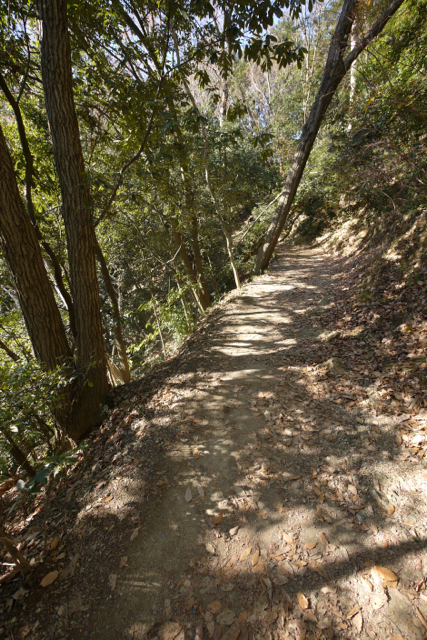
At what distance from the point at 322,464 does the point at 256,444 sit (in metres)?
0.75

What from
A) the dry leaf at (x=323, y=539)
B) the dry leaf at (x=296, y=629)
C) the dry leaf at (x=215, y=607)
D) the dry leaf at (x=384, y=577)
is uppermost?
the dry leaf at (x=323, y=539)

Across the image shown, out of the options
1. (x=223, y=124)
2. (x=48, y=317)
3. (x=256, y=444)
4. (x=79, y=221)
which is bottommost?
(x=256, y=444)

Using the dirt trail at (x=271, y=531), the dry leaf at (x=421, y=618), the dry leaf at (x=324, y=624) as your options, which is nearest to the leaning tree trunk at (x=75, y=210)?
the dirt trail at (x=271, y=531)

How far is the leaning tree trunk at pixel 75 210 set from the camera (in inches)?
134

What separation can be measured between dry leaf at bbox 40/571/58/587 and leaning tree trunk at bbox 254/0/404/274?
8.46 m

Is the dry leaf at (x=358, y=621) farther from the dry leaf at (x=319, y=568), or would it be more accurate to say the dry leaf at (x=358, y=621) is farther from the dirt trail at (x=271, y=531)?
the dry leaf at (x=319, y=568)

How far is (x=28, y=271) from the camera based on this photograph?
3.62 metres

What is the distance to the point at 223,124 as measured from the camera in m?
16.4

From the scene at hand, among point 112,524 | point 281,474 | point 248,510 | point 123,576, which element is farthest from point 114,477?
point 281,474

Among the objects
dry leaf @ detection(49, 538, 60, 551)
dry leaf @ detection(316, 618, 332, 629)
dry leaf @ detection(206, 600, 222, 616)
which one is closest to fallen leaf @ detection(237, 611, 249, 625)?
dry leaf @ detection(206, 600, 222, 616)

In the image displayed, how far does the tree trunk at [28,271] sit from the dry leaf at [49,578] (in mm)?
2131

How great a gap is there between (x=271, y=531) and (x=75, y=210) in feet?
14.4

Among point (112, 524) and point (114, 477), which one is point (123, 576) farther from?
point (114, 477)

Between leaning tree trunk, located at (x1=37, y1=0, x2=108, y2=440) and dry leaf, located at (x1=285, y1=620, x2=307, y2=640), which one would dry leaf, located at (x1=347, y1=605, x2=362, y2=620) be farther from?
leaning tree trunk, located at (x1=37, y1=0, x2=108, y2=440)
